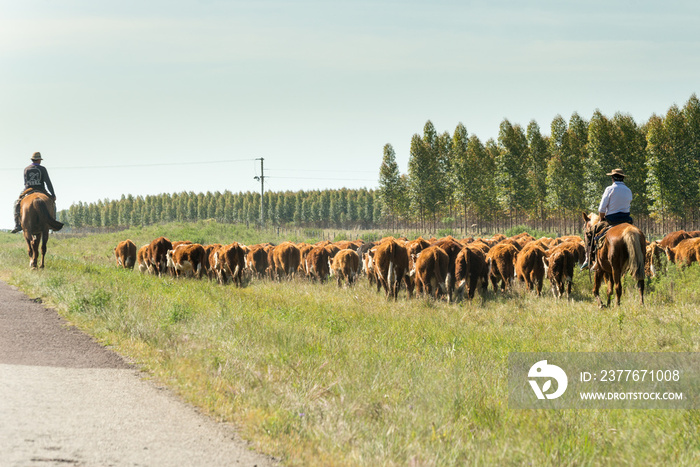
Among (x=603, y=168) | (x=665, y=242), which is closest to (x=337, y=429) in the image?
(x=665, y=242)

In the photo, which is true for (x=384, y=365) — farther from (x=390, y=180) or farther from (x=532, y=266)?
(x=390, y=180)

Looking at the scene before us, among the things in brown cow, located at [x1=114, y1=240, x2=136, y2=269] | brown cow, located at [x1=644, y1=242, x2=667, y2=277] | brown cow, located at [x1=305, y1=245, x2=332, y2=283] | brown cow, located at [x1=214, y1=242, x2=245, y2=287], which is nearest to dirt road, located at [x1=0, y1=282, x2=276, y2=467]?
brown cow, located at [x1=214, y1=242, x2=245, y2=287]

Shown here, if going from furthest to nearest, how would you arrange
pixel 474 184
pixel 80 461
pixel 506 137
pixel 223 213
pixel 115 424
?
pixel 223 213
pixel 474 184
pixel 506 137
pixel 115 424
pixel 80 461

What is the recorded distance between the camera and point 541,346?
925 centimetres

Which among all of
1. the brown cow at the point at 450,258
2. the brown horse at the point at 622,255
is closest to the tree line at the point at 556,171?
→ the brown cow at the point at 450,258

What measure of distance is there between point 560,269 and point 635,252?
4.56 metres

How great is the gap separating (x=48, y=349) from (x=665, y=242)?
22.1 m

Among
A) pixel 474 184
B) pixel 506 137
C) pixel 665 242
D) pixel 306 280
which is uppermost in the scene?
pixel 506 137

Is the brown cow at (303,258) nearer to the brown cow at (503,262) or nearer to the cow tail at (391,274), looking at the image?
the cow tail at (391,274)

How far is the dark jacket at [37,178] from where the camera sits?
54.6ft

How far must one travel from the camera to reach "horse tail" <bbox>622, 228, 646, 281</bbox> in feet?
39.7

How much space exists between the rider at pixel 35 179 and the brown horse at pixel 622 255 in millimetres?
15111

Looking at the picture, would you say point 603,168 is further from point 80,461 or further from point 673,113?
point 80,461

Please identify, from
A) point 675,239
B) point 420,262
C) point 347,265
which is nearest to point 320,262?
point 347,265
